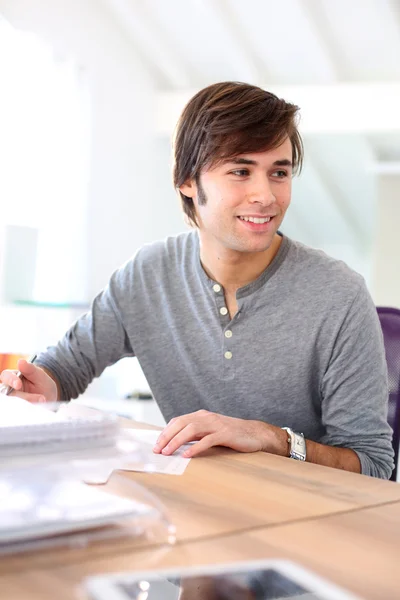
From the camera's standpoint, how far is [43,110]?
4691mm

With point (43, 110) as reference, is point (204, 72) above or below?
above

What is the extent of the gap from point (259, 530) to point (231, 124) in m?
1.05

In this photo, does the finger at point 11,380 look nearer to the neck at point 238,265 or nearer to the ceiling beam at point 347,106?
the neck at point 238,265

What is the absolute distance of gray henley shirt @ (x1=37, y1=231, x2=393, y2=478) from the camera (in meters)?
1.47

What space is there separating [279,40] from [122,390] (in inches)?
103

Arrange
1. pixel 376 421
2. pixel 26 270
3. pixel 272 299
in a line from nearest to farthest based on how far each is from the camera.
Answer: pixel 376 421, pixel 272 299, pixel 26 270

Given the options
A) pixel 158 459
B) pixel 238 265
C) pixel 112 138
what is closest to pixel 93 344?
pixel 238 265

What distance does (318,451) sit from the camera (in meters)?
1.34

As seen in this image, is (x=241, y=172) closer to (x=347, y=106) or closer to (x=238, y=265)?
(x=238, y=265)

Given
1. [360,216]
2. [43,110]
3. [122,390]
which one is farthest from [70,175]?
[360,216]

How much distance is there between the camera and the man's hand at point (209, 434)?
3.61 feet

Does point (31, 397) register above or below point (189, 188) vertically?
below

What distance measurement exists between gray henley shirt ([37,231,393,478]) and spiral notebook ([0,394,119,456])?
654mm

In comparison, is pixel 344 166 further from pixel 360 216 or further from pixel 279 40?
pixel 279 40
